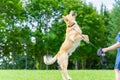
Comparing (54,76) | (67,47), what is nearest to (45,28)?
(54,76)

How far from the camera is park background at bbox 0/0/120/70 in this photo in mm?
41000

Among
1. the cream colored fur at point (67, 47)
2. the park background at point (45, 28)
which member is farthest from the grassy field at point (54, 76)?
the park background at point (45, 28)

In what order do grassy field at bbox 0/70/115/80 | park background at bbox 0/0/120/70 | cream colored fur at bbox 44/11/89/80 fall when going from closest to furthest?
cream colored fur at bbox 44/11/89/80, grassy field at bbox 0/70/115/80, park background at bbox 0/0/120/70

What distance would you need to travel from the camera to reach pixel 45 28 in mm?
42844

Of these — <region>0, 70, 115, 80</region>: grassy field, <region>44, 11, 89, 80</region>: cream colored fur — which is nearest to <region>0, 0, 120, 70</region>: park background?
<region>0, 70, 115, 80</region>: grassy field

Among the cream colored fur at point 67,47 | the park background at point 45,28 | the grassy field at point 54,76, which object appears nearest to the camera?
the cream colored fur at point 67,47

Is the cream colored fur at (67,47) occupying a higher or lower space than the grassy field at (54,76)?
higher

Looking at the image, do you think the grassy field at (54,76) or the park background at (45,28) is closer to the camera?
the grassy field at (54,76)

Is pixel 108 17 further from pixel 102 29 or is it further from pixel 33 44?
pixel 33 44

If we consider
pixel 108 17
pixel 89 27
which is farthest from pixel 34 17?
pixel 108 17

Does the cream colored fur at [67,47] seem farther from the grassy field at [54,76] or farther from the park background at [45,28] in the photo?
the park background at [45,28]

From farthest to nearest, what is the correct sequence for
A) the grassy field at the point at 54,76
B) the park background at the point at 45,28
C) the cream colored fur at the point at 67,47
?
the park background at the point at 45,28 < the grassy field at the point at 54,76 < the cream colored fur at the point at 67,47

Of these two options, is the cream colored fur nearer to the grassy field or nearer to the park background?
the grassy field

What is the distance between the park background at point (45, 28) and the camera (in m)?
41.0
